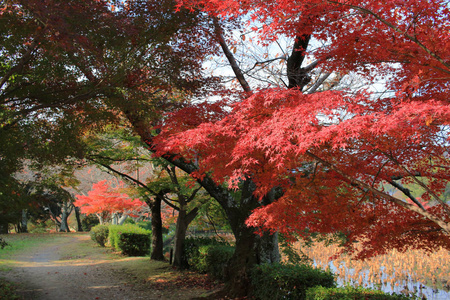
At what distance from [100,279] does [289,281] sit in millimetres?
6367

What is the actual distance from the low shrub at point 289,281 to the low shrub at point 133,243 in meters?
9.06

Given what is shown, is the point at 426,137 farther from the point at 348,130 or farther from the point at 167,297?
the point at 167,297

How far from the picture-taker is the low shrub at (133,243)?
14.0m

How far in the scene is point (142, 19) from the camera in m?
6.00

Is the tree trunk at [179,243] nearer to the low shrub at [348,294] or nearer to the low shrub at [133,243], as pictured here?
the low shrub at [133,243]

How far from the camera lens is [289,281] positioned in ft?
19.1

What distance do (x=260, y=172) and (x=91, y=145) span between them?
21.8 ft

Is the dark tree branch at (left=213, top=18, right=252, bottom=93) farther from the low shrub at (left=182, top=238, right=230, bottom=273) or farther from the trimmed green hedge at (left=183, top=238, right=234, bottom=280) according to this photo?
the low shrub at (left=182, top=238, right=230, bottom=273)

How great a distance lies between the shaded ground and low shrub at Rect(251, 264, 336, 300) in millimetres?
2046

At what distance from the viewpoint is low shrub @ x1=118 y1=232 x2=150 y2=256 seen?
14023 mm

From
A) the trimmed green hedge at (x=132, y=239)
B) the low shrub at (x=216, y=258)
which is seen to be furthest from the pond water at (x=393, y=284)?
the trimmed green hedge at (x=132, y=239)

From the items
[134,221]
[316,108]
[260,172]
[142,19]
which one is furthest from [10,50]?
[134,221]

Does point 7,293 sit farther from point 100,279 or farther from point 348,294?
point 348,294

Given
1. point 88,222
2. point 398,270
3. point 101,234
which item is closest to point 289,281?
point 398,270
